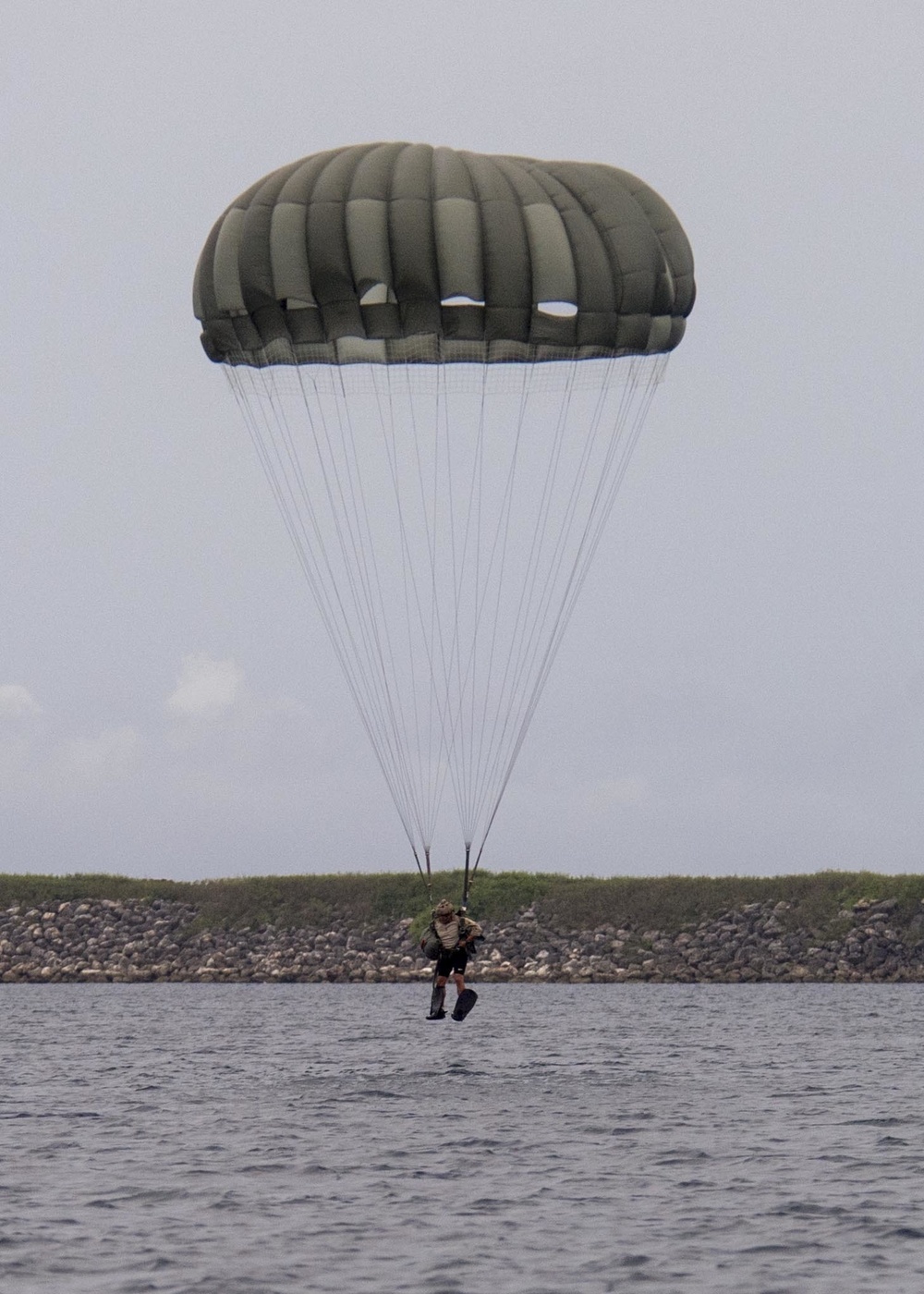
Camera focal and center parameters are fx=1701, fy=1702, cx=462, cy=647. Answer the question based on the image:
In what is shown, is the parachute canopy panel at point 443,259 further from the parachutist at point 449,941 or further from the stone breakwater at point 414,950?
the stone breakwater at point 414,950

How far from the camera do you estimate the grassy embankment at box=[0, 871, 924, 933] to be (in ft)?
200

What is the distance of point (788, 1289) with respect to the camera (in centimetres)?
1379

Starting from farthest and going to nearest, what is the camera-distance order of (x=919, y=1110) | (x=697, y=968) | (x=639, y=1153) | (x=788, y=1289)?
(x=697, y=968) < (x=919, y=1110) < (x=639, y=1153) < (x=788, y=1289)

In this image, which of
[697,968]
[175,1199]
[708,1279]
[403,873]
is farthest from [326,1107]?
[403,873]

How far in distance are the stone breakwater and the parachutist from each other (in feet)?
120

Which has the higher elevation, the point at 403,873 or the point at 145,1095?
the point at 403,873

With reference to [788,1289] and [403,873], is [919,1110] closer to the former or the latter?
[788,1289]

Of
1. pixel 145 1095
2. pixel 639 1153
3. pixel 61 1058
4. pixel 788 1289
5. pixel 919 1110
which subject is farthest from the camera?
pixel 61 1058

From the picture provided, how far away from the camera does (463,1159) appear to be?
2023 centimetres

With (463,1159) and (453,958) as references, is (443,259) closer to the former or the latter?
(453,958)

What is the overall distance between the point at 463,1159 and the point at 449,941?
3.44 metres

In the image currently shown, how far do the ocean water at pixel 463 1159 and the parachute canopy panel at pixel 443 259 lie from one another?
11.1 metres

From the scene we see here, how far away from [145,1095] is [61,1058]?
687cm

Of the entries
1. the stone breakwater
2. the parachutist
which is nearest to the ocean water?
the parachutist
